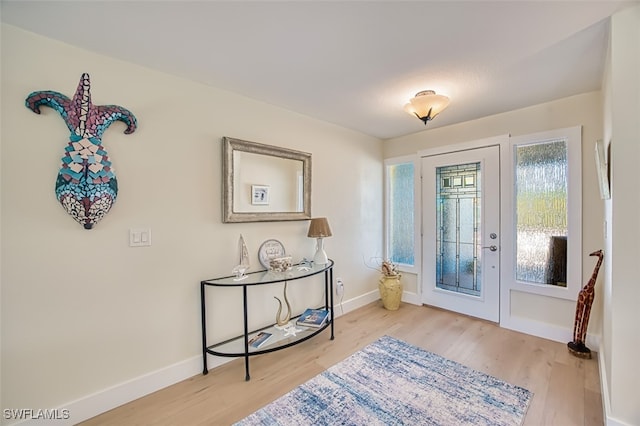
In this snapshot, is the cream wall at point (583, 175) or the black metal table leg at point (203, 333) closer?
the black metal table leg at point (203, 333)

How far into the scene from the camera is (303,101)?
2643 mm

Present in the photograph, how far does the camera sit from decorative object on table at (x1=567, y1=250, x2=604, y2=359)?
231cm

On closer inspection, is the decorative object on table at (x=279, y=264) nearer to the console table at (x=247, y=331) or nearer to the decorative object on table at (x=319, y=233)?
the console table at (x=247, y=331)

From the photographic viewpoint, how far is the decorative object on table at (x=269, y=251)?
2596 mm

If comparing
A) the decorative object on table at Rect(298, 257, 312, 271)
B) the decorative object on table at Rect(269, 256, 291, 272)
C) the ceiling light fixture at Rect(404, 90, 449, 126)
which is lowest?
the decorative object on table at Rect(298, 257, 312, 271)

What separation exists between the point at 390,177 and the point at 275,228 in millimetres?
2139

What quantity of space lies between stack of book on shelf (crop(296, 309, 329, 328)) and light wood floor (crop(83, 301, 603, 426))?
0.20m

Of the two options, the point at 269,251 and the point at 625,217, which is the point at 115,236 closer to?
the point at 269,251

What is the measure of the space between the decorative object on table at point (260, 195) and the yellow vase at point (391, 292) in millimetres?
1974

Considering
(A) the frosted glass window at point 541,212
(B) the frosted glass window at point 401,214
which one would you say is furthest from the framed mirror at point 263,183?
(A) the frosted glass window at point 541,212

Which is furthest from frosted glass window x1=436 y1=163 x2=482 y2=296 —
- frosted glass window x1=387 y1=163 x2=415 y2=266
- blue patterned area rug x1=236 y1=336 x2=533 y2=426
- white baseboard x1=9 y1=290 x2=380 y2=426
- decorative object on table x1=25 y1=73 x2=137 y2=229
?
decorative object on table x1=25 y1=73 x2=137 y2=229

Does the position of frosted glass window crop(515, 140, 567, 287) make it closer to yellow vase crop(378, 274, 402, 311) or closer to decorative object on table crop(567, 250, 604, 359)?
decorative object on table crop(567, 250, 604, 359)

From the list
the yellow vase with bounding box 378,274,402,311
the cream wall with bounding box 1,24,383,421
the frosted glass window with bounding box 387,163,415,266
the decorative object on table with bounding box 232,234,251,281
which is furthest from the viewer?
the frosted glass window with bounding box 387,163,415,266

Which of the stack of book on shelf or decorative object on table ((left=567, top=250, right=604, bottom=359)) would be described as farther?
the stack of book on shelf
